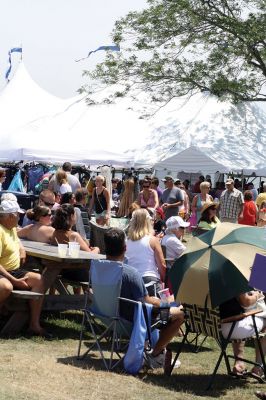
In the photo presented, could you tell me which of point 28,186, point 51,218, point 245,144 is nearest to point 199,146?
point 245,144

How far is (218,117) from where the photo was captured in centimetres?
2459

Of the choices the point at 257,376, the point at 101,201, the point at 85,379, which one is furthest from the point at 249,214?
the point at 85,379

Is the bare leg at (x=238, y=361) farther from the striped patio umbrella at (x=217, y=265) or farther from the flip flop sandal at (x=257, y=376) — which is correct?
the striped patio umbrella at (x=217, y=265)

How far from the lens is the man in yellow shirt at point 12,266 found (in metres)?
7.64

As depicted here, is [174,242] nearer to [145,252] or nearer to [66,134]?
[145,252]

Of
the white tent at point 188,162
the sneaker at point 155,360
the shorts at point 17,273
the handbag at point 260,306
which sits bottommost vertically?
the sneaker at point 155,360

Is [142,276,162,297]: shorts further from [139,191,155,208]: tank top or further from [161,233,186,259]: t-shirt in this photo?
[139,191,155,208]: tank top

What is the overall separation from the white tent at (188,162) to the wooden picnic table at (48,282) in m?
14.0

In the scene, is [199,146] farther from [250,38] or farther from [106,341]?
[106,341]

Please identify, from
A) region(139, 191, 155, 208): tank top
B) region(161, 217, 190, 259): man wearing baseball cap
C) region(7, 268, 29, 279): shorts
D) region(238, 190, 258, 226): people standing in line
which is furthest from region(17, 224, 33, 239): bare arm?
region(139, 191, 155, 208): tank top

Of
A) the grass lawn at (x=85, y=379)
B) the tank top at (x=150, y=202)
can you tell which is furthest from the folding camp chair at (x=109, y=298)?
the tank top at (x=150, y=202)

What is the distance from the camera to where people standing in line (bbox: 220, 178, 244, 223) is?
16.8 meters

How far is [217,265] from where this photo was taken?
20.7ft

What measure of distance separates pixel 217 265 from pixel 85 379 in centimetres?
138
